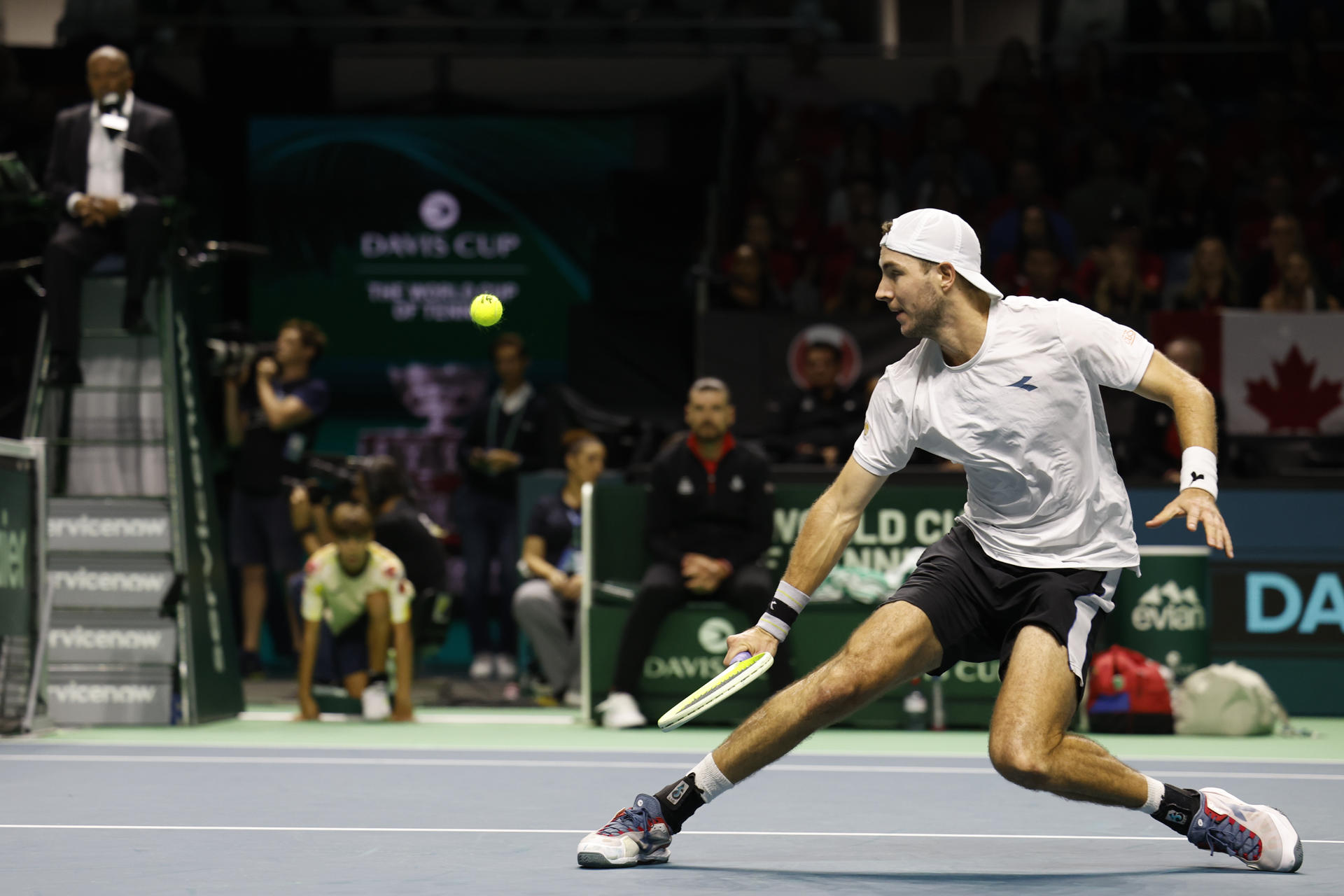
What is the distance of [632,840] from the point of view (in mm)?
4914

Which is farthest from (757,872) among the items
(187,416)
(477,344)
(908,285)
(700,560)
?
(477,344)

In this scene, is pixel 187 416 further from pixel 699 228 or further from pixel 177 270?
pixel 699 228

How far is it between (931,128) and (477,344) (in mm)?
4196

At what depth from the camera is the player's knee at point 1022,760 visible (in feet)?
15.3

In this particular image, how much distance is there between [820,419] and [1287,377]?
122 inches

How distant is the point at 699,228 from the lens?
15.1 m

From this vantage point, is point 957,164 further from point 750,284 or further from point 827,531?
point 827,531

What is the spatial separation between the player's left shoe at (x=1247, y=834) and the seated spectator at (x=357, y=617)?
5591 millimetres

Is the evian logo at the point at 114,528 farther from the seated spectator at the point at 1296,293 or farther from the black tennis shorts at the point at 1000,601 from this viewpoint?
the seated spectator at the point at 1296,293

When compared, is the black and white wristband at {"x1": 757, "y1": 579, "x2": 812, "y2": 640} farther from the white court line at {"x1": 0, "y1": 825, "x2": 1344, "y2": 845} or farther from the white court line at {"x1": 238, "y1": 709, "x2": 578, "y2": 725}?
the white court line at {"x1": 238, "y1": 709, "x2": 578, "y2": 725}

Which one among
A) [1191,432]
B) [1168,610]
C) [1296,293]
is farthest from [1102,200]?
[1191,432]

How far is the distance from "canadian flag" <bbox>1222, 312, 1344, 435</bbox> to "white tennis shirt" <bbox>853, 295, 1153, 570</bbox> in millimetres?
6825

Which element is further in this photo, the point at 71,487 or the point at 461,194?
the point at 461,194

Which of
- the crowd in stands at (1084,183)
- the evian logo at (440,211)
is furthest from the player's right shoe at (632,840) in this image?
the evian logo at (440,211)
